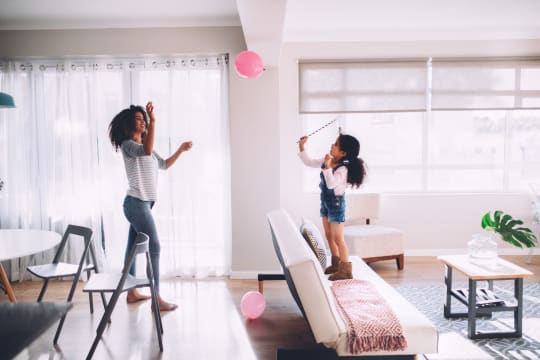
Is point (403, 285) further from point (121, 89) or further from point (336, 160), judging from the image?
point (121, 89)

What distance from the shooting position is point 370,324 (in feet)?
6.73

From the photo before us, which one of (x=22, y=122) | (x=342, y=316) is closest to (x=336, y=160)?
(x=342, y=316)

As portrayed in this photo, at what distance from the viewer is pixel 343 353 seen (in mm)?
1999

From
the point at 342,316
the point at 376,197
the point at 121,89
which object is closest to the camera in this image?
the point at 342,316

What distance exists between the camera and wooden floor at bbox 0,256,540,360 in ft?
8.38

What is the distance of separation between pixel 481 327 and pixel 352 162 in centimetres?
140

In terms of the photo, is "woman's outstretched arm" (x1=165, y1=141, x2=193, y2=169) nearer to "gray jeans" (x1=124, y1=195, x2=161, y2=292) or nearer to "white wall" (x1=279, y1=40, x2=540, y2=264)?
"gray jeans" (x1=124, y1=195, x2=161, y2=292)

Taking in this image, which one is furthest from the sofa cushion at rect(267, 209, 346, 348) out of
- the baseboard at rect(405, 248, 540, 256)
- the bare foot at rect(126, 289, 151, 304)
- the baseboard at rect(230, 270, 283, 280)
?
the baseboard at rect(405, 248, 540, 256)

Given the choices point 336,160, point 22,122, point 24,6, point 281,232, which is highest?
point 24,6

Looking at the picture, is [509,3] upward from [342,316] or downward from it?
upward

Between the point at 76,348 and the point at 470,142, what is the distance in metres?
4.44

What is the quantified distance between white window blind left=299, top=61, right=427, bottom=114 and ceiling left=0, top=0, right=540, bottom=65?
0.29 metres

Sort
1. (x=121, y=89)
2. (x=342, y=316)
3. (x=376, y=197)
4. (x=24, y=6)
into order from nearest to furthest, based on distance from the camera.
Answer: (x=342, y=316) < (x=24, y=6) < (x=121, y=89) < (x=376, y=197)

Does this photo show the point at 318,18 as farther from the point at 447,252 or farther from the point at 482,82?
the point at 447,252
